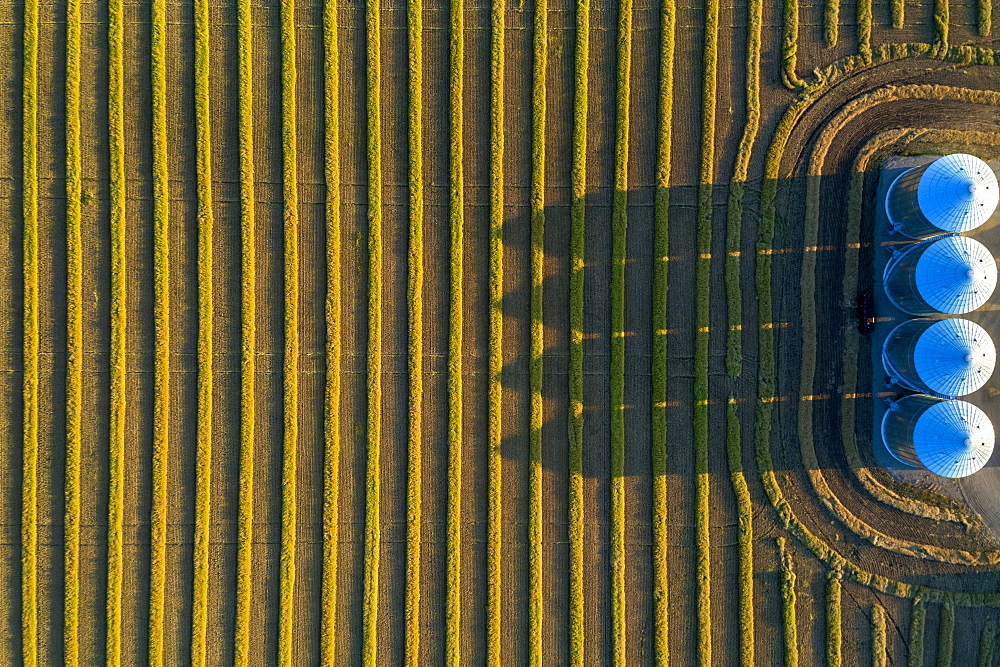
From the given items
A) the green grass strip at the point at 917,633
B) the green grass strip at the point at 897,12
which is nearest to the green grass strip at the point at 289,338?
the green grass strip at the point at 897,12

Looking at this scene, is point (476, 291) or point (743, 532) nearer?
point (743, 532)

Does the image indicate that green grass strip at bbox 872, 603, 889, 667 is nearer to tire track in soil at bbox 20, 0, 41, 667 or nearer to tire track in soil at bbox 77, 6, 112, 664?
tire track in soil at bbox 77, 6, 112, 664

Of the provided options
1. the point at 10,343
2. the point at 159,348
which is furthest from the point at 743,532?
the point at 10,343

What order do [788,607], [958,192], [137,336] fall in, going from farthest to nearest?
[137,336] → [788,607] → [958,192]

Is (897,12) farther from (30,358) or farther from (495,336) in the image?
(30,358)

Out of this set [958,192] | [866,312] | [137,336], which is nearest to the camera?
[958,192]

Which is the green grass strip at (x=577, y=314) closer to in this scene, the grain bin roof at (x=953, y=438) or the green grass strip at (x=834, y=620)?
the green grass strip at (x=834, y=620)

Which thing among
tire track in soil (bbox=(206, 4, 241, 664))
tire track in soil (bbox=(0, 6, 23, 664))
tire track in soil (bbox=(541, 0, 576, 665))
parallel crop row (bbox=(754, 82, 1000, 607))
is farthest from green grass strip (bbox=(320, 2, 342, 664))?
parallel crop row (bbox=(754, 82, 1000, 607))
